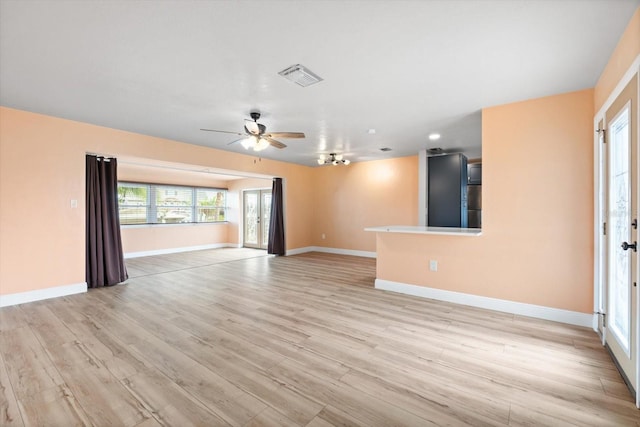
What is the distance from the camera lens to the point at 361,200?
758 cm

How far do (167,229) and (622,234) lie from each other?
925cm

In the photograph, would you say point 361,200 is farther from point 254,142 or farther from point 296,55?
point 296,55

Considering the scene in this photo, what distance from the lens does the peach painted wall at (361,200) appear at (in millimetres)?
6844

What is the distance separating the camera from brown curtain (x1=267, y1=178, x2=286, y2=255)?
751cm

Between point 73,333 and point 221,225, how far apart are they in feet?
23.2

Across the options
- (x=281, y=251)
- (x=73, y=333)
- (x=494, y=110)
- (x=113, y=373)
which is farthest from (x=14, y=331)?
(x=494, y=110)

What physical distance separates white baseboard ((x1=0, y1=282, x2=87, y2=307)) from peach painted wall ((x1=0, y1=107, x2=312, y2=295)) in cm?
5

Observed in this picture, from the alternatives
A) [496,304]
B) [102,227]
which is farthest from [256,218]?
[496,304]

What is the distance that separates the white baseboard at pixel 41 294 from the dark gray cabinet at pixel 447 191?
20.4 ft

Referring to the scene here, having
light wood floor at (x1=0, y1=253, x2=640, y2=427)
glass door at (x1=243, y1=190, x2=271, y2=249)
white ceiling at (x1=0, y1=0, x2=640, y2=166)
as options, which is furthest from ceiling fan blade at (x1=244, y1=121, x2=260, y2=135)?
glass door at (x1=243, y1=190, x2=271, y2=249)

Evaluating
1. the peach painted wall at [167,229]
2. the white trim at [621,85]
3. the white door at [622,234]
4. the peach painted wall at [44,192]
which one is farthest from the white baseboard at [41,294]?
the white trim at [621,85]

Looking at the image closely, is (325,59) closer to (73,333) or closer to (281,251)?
(73,333)

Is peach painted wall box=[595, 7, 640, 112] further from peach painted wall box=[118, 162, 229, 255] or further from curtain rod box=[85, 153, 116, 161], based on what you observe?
peach painted wall box=[118, 162, 229, 255]

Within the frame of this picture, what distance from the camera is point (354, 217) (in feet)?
25.3
